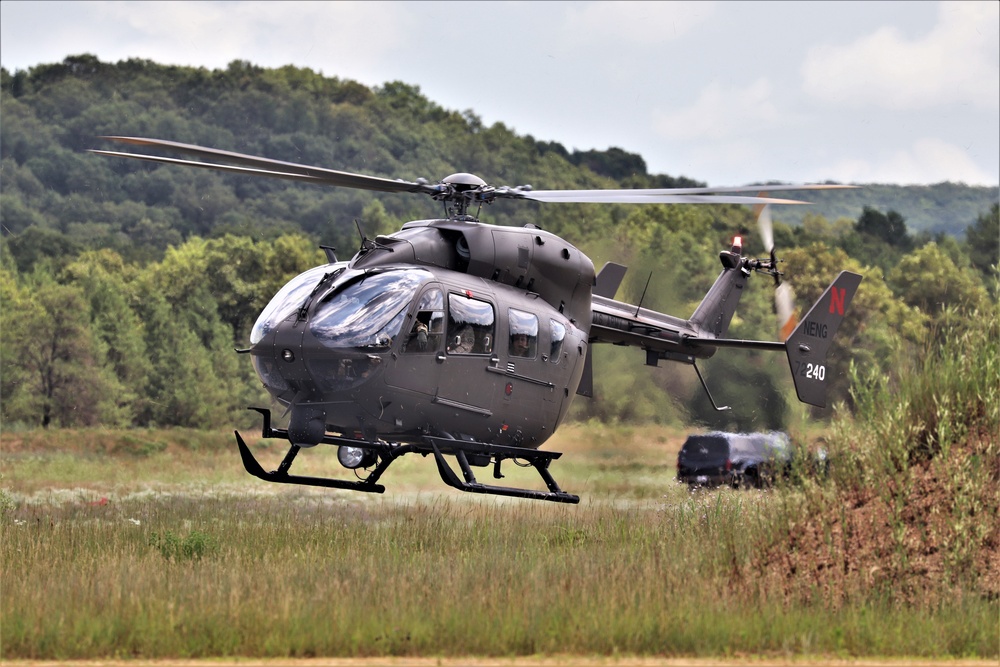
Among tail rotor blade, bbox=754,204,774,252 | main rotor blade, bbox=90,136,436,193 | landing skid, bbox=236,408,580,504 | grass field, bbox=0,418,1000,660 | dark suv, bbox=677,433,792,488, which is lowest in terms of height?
dark suv, bbox=677,433,792,488

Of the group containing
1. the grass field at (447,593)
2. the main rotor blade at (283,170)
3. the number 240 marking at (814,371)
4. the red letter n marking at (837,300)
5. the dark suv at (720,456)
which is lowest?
the dark suv at (720,456)

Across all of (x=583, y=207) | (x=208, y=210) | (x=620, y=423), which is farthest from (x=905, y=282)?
(x=208, y=210)

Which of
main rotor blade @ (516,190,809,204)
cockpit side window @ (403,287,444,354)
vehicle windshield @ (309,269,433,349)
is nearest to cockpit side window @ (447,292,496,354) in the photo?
cockpit side window @ (403,287,444,354)

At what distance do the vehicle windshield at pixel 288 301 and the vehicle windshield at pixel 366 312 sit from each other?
19.1 inches

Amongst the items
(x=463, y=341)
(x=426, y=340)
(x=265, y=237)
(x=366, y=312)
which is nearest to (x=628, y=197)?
(x=463, y=341)

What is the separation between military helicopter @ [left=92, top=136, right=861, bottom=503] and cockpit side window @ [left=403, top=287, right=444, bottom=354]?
0.06 ft

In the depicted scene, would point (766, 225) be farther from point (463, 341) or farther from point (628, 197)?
point (463, 341)

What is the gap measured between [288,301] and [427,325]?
5.81 feet

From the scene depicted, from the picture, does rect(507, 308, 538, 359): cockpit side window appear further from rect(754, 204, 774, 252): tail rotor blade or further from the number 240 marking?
rect(754, 204, 774, 252): tail rotor blade

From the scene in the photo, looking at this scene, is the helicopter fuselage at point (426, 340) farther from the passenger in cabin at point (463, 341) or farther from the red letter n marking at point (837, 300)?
the red letter n marking at point (837, 300)

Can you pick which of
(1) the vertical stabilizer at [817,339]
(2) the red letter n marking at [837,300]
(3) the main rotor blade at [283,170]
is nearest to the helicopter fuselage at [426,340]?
(3) the main rotor blade at [283,170]

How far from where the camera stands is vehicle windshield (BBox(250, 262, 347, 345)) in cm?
1490

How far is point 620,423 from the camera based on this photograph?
28875mm

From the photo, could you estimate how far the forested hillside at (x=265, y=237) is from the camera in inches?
1585
